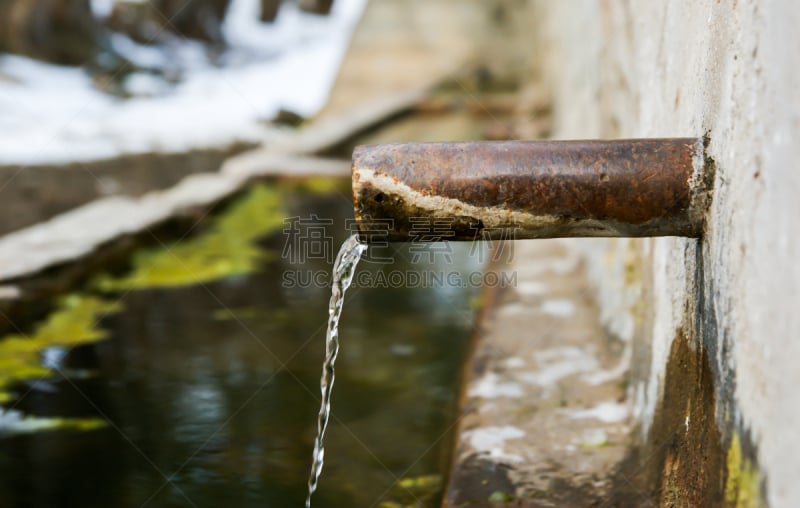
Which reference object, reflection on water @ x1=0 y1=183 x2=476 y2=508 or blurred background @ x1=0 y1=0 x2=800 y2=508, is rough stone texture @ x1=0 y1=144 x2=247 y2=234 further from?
reflection on water @ x1=0 y1=183 x2=476 y2=508

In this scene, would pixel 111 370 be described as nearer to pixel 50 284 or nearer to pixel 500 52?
pixel 50 284

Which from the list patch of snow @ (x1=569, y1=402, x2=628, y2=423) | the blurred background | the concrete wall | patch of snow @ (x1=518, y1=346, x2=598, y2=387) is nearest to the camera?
the concrete wall

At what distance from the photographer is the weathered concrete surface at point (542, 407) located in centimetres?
190

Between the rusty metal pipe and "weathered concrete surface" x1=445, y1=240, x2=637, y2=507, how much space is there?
0.71 m

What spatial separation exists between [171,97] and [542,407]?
443 inches

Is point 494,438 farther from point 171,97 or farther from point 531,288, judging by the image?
point 171,97

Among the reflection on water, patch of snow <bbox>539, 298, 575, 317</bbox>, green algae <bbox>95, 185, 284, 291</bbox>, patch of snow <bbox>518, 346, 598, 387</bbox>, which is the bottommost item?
the reflection on water

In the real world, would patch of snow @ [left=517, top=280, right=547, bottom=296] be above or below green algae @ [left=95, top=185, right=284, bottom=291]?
above

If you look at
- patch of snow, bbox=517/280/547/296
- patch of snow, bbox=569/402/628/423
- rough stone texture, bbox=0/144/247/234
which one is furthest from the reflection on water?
rough stone texture, bbox=0/144/247/234

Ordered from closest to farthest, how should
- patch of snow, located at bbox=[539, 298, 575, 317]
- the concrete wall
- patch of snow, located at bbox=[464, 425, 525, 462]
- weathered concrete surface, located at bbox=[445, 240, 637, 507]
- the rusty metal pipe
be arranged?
1. the concrete wall
2. the rusty metal pipe
3. weathered concrete surface, located at bbox=[445, 240, 637, 507]
4. patch of snow, located at bbox=[464, 425, 525, 462]
5. patch of snow, located at bbox=[539, 298, 575, 317]

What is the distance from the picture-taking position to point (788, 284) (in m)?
0.99

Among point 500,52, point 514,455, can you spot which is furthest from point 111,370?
point 500,52

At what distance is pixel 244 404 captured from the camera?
2.62 m

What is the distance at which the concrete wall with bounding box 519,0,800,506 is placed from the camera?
1.00 metres
